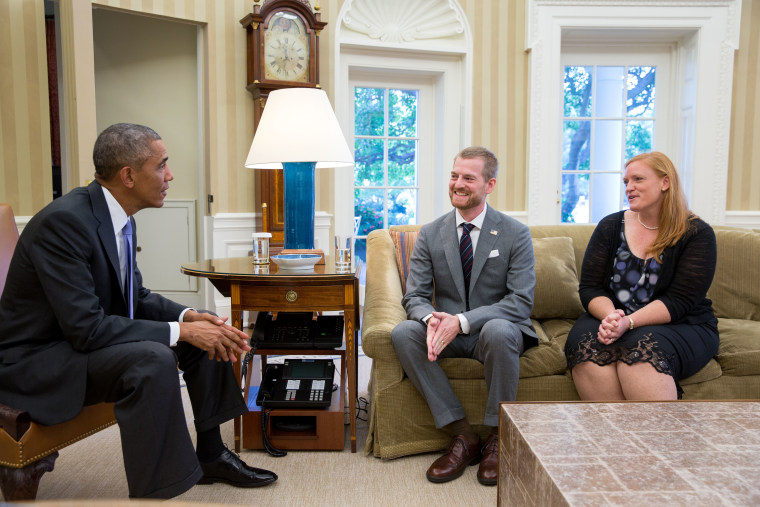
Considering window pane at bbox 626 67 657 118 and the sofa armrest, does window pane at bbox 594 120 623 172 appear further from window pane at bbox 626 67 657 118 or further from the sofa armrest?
the sofa armrest

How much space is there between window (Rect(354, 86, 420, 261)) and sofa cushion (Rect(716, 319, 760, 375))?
2.85m

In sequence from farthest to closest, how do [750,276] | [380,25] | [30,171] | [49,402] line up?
1. [380,25]
2. [30,171]
3. [750,276]
4. [49,402]

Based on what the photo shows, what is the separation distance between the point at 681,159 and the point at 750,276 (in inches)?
95.1

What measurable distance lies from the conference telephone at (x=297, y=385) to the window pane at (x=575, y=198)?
3.02m

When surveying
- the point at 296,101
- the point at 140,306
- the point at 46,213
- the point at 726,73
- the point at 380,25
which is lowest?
the point at 140,306

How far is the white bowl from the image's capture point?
2439 millimetres

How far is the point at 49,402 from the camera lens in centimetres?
168

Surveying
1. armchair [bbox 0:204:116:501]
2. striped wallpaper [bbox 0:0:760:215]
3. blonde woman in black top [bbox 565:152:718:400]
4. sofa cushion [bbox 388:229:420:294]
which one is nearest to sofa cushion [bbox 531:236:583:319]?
blonde woman in black top [bbox 565:152:718:400]

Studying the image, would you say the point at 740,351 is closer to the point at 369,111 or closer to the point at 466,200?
the point at 466,200

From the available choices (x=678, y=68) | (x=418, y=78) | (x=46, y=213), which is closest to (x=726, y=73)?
(x=678, y=68)

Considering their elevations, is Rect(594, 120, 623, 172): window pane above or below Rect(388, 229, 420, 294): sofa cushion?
above

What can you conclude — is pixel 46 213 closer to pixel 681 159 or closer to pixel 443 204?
pixel 443 204

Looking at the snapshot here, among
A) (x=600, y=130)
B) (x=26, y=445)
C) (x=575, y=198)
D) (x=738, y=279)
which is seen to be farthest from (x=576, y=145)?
(x=26, y=445)

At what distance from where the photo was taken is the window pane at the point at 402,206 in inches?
198
